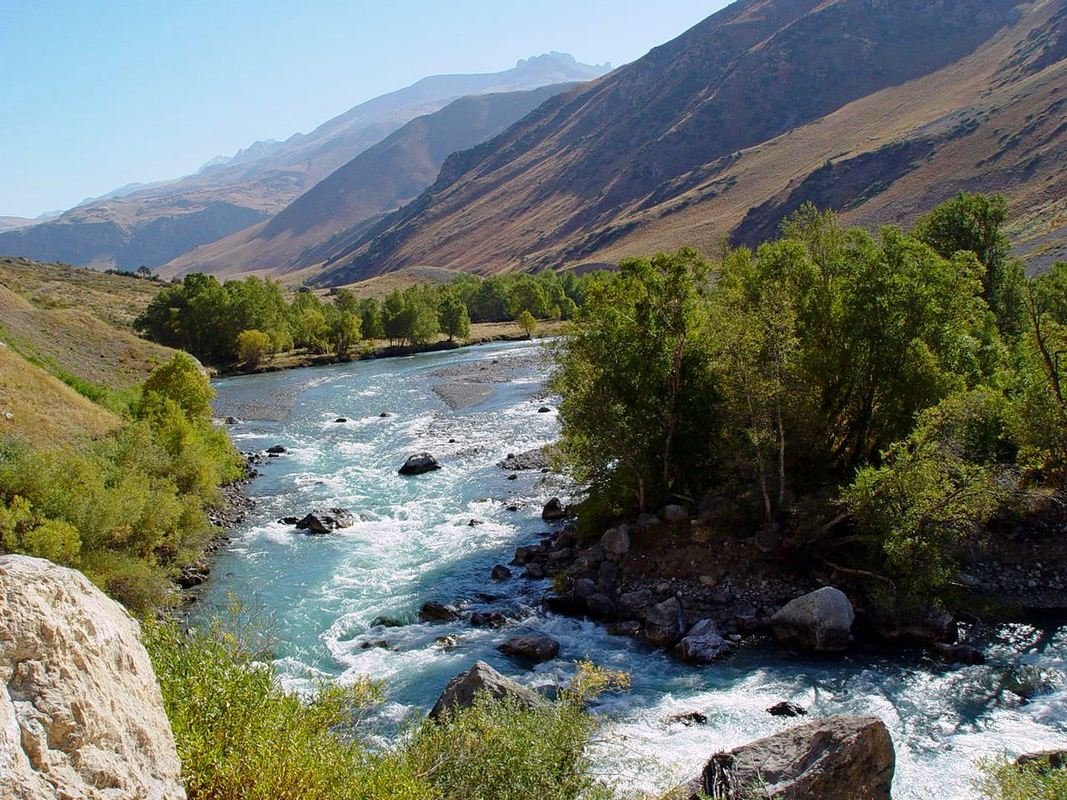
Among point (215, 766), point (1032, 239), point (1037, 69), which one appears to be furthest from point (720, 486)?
point (1037, 69)

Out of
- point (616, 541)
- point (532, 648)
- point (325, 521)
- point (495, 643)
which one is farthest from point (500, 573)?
point (325, 521)

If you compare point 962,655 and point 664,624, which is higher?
point 664,624

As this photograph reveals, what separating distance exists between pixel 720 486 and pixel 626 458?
4.09 metres

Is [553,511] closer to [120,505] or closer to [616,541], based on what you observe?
[616,541]

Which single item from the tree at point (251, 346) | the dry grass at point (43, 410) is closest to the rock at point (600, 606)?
the dry grass at point (43, 410)

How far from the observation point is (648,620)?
24578mm

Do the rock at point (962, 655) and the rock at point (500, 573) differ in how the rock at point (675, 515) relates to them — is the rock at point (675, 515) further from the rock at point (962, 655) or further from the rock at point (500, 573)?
the rock at point (962, 655)

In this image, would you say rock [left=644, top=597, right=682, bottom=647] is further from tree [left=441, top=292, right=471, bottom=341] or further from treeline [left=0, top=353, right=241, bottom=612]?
tree [left=441, top=292, right=471, bottom=341]

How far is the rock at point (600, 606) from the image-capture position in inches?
1018

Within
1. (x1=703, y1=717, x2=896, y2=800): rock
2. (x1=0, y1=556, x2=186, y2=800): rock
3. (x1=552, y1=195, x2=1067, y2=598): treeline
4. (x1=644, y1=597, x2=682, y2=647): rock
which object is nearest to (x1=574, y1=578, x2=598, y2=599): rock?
(x1=644, y1=597, x2=682, y2=647): rock

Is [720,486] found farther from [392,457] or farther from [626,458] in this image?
[392,457]

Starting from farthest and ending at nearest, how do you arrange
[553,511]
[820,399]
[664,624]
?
[553,511] → [820,399] → [664,624]

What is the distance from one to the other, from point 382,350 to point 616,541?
292 ft

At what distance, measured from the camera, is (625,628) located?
81.1ft
